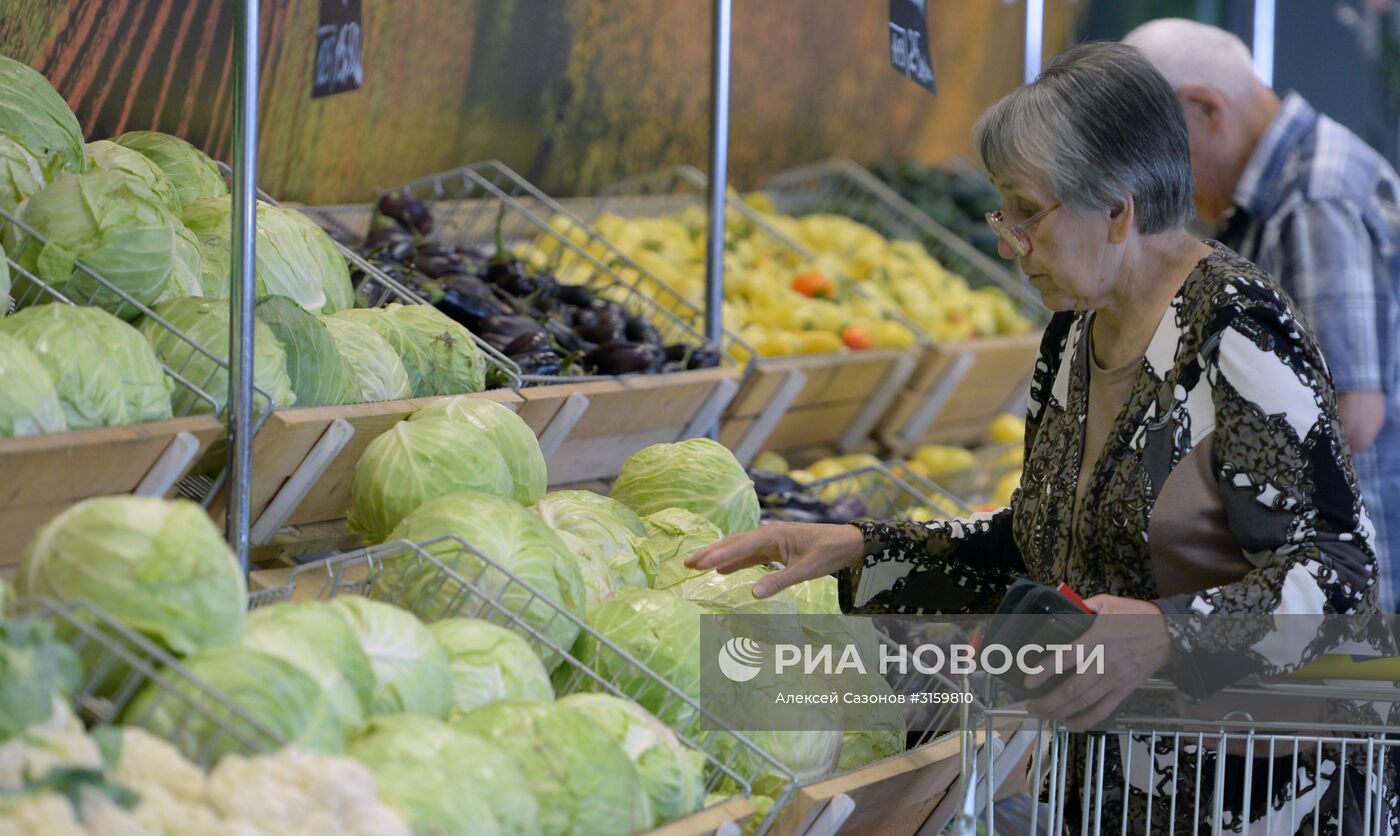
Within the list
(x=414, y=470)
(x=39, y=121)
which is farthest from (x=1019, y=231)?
(x=39, y=121)

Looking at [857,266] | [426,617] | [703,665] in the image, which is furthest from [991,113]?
[857,266]

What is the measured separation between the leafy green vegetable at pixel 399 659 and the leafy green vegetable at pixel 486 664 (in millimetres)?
54

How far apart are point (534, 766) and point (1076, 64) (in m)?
1.28

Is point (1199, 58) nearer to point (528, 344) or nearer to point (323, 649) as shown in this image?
point (528, 344)

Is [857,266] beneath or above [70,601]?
beneath

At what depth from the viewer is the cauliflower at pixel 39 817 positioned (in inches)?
48.4

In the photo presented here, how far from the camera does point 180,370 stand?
87.8 inches

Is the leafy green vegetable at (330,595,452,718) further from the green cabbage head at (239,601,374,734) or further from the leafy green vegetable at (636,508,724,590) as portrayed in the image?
the leafy green vegetable at (636,508,724,590)

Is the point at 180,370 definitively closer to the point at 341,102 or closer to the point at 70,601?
the point at 70,601

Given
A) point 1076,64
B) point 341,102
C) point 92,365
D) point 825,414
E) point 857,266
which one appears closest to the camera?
point 92,365

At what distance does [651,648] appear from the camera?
2.15 m

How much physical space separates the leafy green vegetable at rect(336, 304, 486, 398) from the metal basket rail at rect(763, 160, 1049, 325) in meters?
3.00

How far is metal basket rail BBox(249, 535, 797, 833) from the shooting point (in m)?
1.99

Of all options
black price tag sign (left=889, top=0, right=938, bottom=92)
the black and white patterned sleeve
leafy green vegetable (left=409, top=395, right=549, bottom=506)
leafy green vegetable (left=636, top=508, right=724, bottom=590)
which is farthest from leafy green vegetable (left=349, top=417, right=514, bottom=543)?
black price tag sign (left=889, top=0, right=938, bottom=92)
